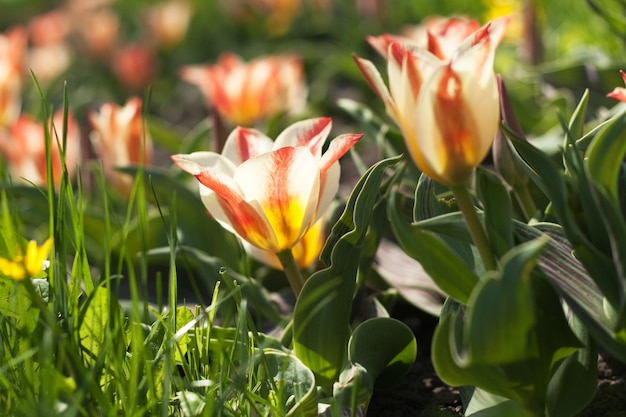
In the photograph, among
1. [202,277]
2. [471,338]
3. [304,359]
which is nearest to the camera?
[471,338]

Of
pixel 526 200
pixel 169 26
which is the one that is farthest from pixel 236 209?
pixel 169 26

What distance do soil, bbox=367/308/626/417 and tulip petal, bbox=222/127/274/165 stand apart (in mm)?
396

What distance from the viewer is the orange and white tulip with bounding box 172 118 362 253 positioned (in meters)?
1.10

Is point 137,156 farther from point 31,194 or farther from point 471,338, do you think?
point 471,338

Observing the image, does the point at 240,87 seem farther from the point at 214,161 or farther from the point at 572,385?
the point at 572,385

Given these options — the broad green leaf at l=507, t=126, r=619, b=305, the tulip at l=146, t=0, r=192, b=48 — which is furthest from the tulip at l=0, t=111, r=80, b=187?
the tulip at l=146, t=0, r=192, b=48

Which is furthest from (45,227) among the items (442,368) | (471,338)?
(471,338)

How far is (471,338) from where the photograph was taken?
35.1 inches

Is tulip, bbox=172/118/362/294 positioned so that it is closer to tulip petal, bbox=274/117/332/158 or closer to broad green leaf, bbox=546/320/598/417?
tulip petal, bbox=274/117/332/158

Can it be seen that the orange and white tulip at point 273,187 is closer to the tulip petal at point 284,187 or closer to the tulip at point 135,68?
the tulip petal at point 284,187

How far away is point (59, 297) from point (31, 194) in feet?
2.14

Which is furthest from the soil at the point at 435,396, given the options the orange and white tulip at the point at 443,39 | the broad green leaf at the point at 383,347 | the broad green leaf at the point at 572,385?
the orange and white tulip at the point at 443,39

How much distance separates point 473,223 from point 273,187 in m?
0.26

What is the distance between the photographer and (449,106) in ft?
3.09
